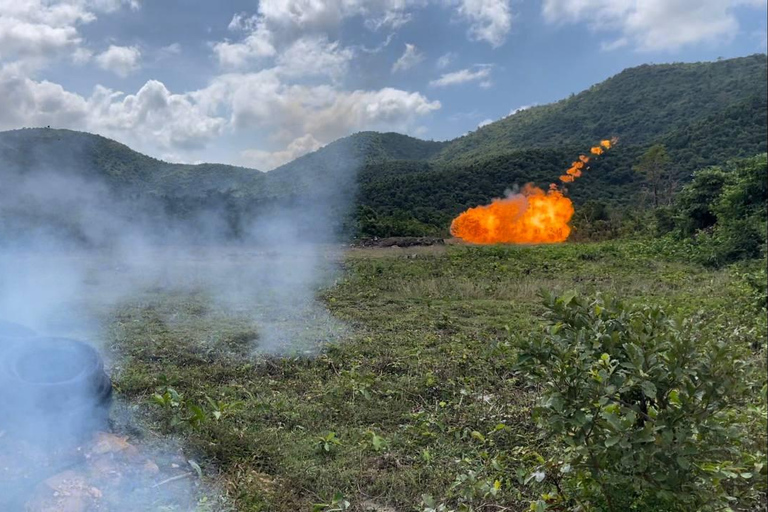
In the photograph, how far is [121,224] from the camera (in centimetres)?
1153

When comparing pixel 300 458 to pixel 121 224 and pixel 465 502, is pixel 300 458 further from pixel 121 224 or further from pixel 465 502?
pixel 121 224

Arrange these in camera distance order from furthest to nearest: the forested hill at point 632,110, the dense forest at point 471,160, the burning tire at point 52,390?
1. the forested hill at point 632,110
2. the dense forest at point 471,160
3. the burning tire at point 52,390

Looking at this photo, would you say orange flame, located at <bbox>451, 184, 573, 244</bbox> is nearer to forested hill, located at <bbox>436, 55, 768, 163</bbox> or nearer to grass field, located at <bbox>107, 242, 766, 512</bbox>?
grass field, located at <bbox>107, 242, 766, 512</bbox>

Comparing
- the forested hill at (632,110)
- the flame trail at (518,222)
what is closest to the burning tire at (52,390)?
the flame trail at (518,222)

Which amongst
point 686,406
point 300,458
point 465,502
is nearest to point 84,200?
point 300,458

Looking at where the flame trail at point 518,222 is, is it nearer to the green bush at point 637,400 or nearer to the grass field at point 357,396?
the grass field at point 357,396

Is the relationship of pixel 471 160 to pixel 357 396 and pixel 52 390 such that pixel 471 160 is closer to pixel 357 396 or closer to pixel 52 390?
pixel 357 396

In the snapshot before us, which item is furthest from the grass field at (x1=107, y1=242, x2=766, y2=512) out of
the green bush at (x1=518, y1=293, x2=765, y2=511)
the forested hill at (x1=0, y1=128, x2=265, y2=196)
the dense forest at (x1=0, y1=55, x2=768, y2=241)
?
the dense forest at (x1=0, y1=55, x2=768, y2=241)

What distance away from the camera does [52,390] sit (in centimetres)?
353

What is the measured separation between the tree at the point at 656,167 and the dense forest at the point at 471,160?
72 centimetres

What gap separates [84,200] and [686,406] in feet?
32.5

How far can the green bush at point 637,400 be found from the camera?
2.27 m

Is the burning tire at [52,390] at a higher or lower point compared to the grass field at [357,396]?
higher

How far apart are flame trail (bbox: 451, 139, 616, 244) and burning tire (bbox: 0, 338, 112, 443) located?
23.0 m
